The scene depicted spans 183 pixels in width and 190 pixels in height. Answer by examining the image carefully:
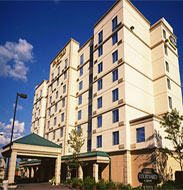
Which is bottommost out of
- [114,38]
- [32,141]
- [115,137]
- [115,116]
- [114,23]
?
[32,141]

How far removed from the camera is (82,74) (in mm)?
44688

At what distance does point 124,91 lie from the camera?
29562 millimetres

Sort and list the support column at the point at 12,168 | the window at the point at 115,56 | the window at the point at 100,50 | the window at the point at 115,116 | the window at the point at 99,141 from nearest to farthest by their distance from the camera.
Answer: the support column at the point at 12,168
the window at the point at 115,116
the window at the point at 99,141
the window at the point at 115,56
the window at the point at 100,50

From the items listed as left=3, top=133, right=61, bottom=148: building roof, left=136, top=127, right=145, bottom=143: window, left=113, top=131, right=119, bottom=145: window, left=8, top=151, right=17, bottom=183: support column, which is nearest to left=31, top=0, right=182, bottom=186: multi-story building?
left=136, top=127, right=145, bottom=143: window

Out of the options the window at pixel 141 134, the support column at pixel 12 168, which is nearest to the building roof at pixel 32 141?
the support column at pixel 12 168

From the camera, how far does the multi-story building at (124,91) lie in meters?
27.0

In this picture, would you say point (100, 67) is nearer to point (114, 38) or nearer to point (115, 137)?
point (114, 38)

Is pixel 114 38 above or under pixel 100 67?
above

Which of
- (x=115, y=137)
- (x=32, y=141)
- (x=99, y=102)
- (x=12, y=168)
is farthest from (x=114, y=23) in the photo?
(x=12, y=168)

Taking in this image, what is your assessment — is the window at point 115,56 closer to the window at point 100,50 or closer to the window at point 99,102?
the window at point 100,50

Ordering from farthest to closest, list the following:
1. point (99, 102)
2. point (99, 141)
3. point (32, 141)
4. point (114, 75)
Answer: point (99, 102) → point (114, 75) → point (99, 141) → point (32, 141)

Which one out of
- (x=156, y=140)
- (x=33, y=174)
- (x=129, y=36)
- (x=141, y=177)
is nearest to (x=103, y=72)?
(x=129, y=36)

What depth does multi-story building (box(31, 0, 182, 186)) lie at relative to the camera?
27000 millimetres

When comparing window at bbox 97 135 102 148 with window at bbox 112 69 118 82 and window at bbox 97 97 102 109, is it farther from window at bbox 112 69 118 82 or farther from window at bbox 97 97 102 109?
window at bbox 112 69 118 82
